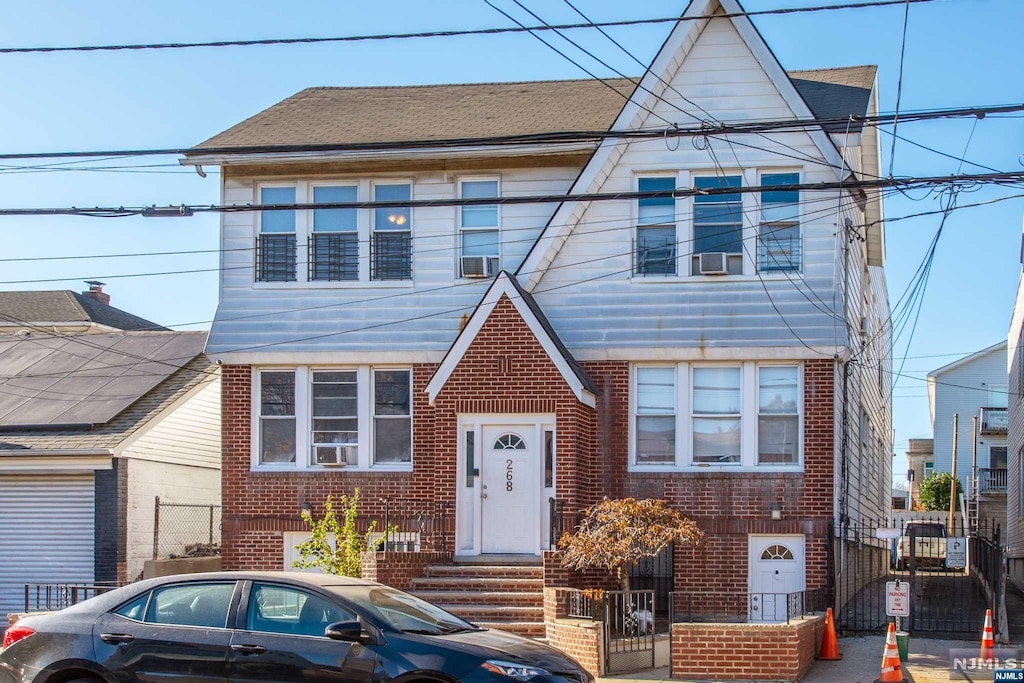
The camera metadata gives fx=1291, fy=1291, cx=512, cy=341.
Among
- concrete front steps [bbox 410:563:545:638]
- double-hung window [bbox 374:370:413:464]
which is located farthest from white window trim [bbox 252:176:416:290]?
concrete front steps [bbox 410:563:545:638]

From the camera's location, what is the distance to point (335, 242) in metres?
20.7

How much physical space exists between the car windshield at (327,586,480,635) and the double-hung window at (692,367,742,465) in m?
9.25

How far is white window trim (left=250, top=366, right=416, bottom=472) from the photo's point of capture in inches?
802

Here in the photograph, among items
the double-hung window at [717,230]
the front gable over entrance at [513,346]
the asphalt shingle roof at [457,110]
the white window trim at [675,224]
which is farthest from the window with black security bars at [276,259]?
the double-hung window at [717,230]

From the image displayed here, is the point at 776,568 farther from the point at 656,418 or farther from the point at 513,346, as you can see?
the point at 513,346

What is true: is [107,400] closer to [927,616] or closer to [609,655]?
[609,655]

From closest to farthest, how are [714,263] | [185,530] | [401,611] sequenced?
[401,611]
[714,263]
[185,530]

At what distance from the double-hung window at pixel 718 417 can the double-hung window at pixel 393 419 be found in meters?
4.50

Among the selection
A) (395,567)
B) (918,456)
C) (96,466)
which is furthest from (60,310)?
(918,456)

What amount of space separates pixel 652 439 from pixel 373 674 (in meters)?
10.6

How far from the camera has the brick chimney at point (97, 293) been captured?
45.0 meters

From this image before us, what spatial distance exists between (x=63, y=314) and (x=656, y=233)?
1073 inches

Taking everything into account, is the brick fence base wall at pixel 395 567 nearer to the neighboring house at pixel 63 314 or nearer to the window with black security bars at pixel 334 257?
the window with black security bars at pixel 334 257

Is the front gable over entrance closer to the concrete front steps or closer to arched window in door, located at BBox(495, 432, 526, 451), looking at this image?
arched window in door, located at BBox(495, 432, 526, 451)
